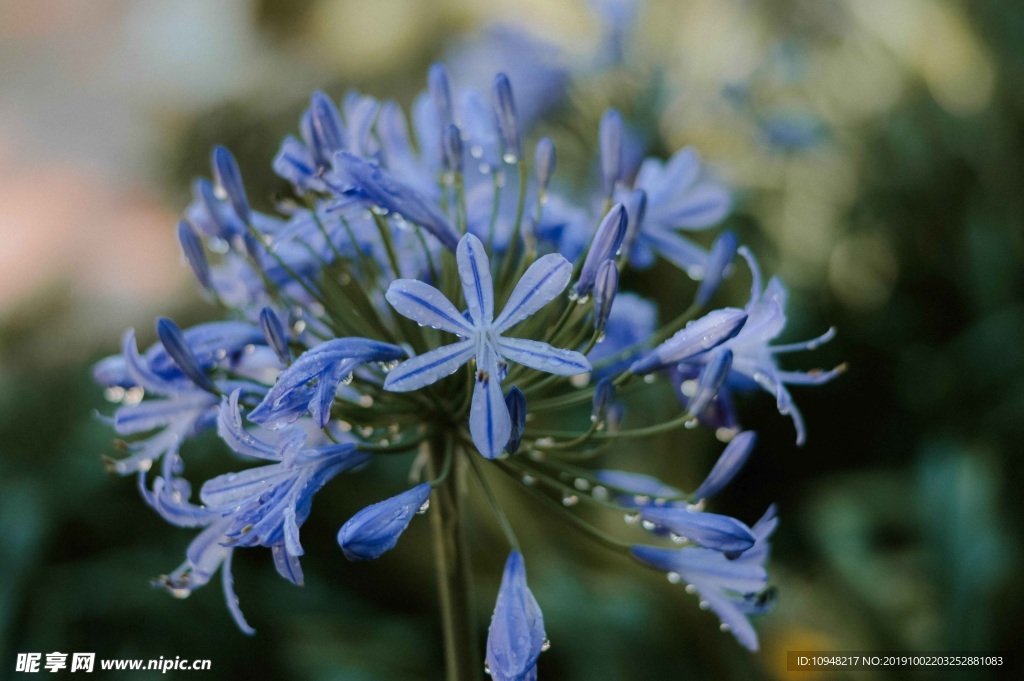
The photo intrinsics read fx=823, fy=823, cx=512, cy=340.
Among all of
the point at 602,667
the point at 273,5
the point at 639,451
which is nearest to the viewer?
the point at 602,667

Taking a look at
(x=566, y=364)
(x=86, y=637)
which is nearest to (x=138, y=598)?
(x=86, y=637)

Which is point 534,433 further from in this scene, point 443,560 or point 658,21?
point 658,21

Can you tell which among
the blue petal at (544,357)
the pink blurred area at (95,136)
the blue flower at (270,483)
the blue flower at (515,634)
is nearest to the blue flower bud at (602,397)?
the blue petal at (544,357)

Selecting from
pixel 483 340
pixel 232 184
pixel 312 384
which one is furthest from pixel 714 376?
pixel 232 184

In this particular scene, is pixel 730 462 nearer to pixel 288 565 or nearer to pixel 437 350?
pixel 437 350

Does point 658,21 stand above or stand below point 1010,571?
above

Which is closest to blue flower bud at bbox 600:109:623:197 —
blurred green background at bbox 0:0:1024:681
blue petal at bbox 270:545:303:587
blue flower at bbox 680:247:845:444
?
blue flower at bbox 680:247:845:444

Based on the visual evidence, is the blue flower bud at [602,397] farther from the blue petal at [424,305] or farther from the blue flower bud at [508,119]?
the blue flower bud at [508,119]
